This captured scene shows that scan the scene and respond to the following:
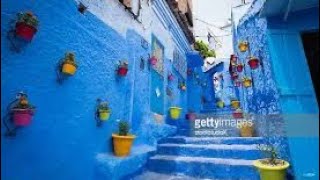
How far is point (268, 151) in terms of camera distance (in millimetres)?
4816

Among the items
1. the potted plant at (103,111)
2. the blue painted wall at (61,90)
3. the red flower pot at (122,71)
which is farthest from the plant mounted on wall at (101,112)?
the red flower pot at (122,71)

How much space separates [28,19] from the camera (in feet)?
10.2

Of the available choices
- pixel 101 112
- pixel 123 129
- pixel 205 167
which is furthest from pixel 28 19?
pixel 205 167

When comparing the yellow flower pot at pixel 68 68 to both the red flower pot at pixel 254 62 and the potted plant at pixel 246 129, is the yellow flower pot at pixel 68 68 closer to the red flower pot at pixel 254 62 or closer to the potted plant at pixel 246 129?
the red flower pot at pixel 254 62

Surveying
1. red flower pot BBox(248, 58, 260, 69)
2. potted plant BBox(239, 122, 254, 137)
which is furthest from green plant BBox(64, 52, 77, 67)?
potted plant BBox(239, 122, 254, 137)

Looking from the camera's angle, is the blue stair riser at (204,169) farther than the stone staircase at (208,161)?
No

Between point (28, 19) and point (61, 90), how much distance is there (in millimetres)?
1092

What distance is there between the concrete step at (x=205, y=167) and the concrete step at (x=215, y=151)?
0.22m

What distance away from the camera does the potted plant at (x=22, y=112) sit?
2.89 m

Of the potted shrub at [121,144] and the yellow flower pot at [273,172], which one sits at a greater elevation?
the potted shrub at [121,144]

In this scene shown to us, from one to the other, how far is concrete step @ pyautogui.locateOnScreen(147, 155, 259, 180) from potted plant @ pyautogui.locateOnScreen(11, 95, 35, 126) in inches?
136

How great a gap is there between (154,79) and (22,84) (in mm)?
4895

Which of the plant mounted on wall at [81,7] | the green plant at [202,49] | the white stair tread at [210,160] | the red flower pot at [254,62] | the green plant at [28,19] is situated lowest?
the white stair tread at [210,160]

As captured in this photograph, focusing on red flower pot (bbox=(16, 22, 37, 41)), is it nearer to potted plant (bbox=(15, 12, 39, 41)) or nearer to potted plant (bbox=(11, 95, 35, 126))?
potted plant (bbox=(15, 12, 39, 41))
